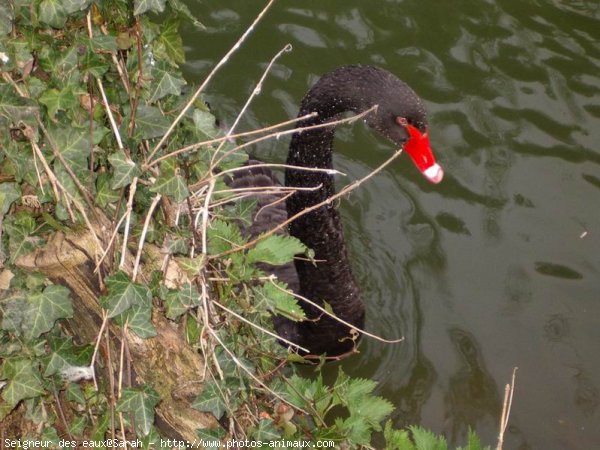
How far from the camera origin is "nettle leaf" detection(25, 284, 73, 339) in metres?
2.08

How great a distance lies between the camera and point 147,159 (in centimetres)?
A: 204

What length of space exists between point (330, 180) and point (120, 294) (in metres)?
1.94

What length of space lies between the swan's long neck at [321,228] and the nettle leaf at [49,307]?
1.70 m

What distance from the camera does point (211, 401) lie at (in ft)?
7.06

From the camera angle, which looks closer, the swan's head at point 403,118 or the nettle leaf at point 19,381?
the nettle leaf at point 19,381

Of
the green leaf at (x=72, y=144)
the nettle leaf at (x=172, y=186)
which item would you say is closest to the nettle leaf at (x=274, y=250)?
the nettle leaf at (x=172, y=186)

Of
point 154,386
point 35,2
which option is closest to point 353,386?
point 154,386

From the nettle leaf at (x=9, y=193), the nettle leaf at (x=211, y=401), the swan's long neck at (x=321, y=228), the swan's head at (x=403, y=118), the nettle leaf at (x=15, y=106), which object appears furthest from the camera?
the swan's long neck at (x=321, y=228)

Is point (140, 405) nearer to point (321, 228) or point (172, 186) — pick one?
point (172, 186)

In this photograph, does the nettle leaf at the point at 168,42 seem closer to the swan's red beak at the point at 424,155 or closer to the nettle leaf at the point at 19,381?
the nettle leaf at the point at 19,381

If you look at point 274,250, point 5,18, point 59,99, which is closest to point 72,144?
point 59,99

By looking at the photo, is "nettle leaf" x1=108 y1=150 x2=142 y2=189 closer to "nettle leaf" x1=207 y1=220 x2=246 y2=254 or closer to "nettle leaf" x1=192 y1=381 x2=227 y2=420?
"nettle leaf" x1=207 y1=220 x2=246 y2=254

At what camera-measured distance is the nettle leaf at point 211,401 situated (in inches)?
84.7

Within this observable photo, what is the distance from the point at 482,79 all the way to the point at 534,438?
98.5 inches
